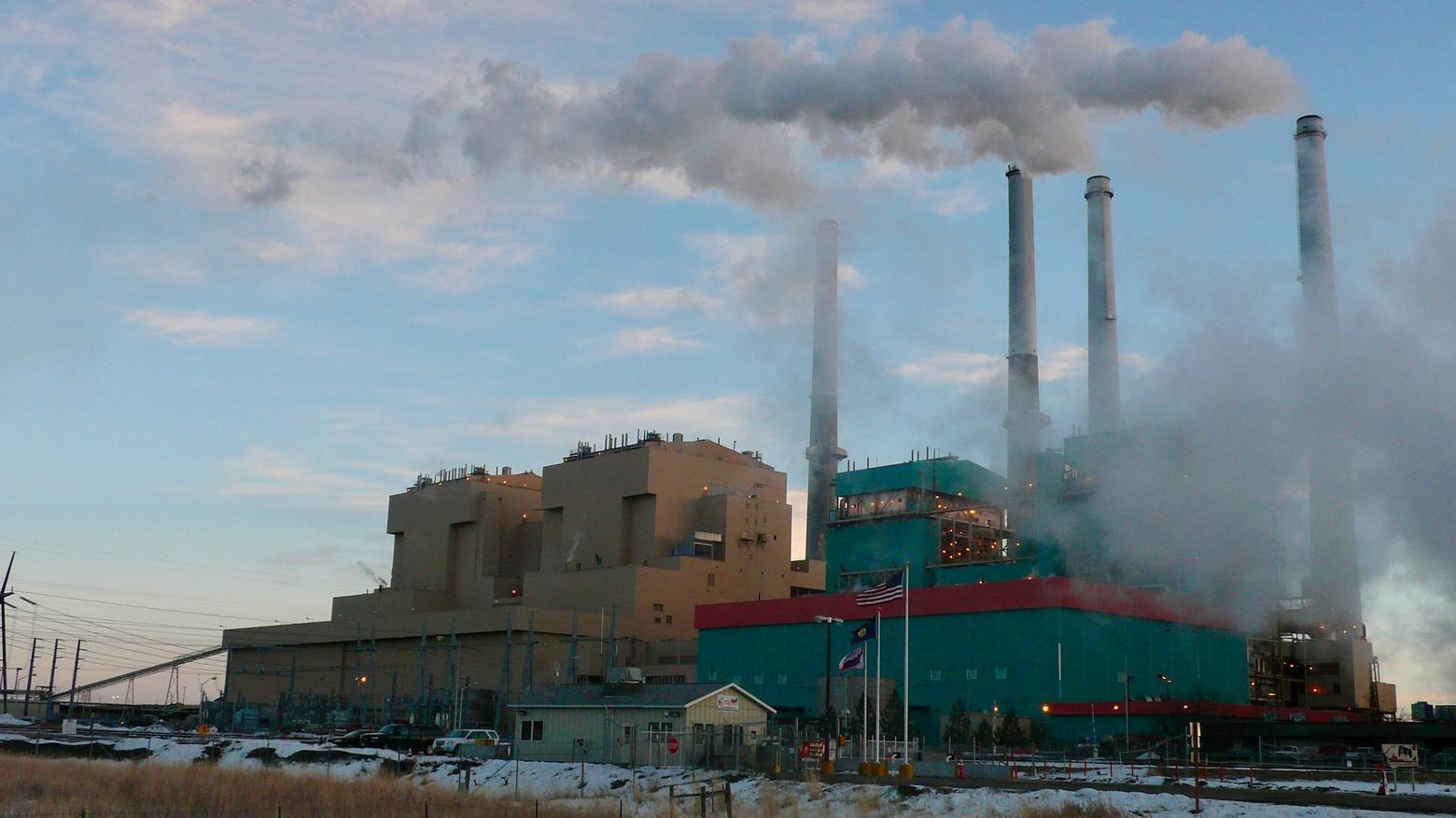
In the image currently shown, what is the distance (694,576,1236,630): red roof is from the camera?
83500mm

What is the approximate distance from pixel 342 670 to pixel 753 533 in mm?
44430

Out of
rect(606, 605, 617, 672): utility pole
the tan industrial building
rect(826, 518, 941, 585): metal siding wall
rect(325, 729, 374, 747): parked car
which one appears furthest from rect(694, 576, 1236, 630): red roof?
rect(325, 729, 374, 747): parked car

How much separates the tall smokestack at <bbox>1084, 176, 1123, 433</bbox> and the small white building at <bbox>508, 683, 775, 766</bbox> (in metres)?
49.0

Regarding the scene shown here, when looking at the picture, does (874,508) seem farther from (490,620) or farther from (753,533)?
(490,620)

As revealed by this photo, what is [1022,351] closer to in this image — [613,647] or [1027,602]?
[1027,602]

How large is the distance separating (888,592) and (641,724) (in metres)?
12.5

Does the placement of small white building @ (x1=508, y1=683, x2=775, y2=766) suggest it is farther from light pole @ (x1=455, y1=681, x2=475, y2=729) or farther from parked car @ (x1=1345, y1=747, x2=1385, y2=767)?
parked car @ (x1=1345, y1=747, x2=1385, y2=767)

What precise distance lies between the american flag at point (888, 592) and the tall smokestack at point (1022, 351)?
162ft

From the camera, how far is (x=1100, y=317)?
344 ft

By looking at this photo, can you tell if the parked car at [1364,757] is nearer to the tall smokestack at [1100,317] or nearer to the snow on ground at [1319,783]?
the snow on ground at [1319,783]

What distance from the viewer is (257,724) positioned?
11881cm

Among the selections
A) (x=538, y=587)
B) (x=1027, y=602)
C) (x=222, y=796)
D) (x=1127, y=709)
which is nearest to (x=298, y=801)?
(x=222, y=796)

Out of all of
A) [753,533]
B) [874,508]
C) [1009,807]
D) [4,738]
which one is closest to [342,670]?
[753,533]

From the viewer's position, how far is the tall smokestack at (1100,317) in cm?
10238
